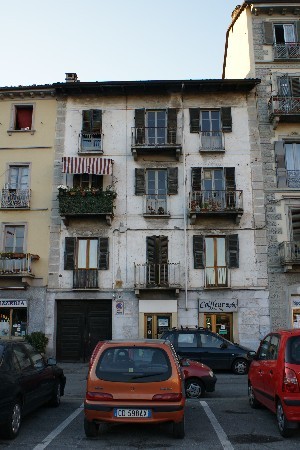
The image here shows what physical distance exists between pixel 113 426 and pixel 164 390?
172cm

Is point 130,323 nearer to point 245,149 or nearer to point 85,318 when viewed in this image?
point 85,318

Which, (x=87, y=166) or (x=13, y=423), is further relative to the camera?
(x=87, y=166)

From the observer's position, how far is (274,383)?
7668mm

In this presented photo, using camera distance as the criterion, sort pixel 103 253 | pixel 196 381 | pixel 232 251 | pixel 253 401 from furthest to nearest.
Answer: pixel 103 253
pixel 232 251
pixel 196 381
pixel 253 401

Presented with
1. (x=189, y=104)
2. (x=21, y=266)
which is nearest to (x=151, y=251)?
(x=21, y=266)

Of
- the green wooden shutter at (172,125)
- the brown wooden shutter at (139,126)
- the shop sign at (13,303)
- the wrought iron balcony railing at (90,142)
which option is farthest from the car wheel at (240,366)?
the wrought iron balcony railing at (90,142)

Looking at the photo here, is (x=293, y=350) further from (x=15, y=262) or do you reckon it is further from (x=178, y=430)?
(x=15, y=262)

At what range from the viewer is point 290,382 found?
23.4 ft

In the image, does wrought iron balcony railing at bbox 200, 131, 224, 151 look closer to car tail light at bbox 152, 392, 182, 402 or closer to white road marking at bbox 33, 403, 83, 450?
white road marking at bbox 33, 403, 83, 450

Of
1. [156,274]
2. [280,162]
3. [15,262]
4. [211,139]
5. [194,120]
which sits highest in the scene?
[194,120]

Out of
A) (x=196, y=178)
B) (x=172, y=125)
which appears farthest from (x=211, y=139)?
(x=196, y=178)

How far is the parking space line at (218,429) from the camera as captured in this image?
686 centimetres

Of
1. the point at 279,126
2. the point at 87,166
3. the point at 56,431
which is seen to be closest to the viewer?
the point at 56,431

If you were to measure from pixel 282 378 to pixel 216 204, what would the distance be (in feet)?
50.1
